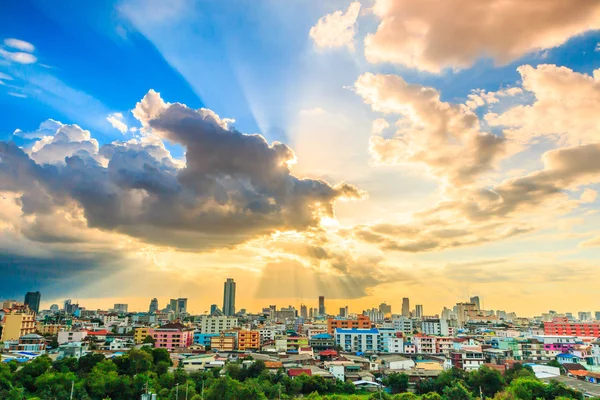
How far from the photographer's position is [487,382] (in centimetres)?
2311

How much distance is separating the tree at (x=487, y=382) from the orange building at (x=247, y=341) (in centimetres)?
2293

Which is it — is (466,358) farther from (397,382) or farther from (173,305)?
(173,305)

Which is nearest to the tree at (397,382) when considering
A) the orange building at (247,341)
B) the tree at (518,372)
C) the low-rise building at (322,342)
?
the tree at (518,372)

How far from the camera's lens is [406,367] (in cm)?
2919

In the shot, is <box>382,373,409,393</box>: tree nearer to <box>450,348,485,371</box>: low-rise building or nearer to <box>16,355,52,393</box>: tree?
<box>450,348,485,371</box>: low-rise building

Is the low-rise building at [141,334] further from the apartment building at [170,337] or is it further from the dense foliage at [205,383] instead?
the dense foliage at [205,383]

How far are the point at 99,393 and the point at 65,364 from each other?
647 centimetres

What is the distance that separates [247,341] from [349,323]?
44.2 ft

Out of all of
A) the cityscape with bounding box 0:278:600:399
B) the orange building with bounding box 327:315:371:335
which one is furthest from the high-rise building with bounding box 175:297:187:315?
the orange building with bounding box 327:315:371:335

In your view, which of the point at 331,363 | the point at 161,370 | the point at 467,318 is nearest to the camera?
the point at 161,370

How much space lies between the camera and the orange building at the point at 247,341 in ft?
137

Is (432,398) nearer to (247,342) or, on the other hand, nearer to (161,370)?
(161,370)

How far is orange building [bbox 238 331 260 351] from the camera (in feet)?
137

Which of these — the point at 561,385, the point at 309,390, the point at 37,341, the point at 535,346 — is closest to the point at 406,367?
the point at 309,390
